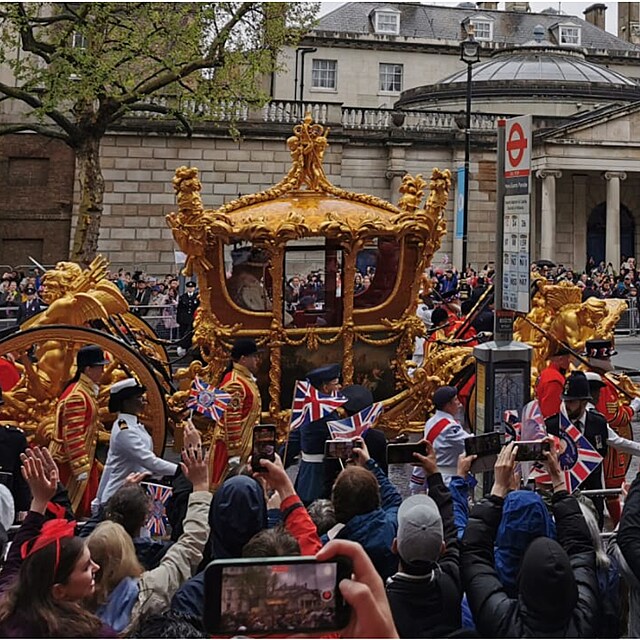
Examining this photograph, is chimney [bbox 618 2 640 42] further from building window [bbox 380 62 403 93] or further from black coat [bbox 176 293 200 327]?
black coat [bbox 176 293 200 327]

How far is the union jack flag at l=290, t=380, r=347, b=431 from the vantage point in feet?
22.8

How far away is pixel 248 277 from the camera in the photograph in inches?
398

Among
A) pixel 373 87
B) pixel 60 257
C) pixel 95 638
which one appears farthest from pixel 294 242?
pixel 373 87

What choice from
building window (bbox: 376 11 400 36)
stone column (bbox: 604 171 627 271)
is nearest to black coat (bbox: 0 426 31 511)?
stone column (bbox: 604 171 627 271)

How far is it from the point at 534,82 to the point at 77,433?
37641mm

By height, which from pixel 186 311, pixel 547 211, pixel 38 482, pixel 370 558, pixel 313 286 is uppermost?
pixel 547 211

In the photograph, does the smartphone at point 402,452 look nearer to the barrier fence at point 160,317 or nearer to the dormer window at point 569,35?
the barrier fence at point 160,317

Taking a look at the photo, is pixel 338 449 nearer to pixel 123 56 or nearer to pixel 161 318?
pixel 161 318

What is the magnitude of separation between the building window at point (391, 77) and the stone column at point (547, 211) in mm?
18190

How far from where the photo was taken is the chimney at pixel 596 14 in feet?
213

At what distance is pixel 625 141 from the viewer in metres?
35.7

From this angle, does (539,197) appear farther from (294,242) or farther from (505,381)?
(505,381)

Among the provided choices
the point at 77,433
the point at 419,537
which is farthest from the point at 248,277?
the point at 419,537

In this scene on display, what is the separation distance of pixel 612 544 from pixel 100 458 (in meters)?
5.55
